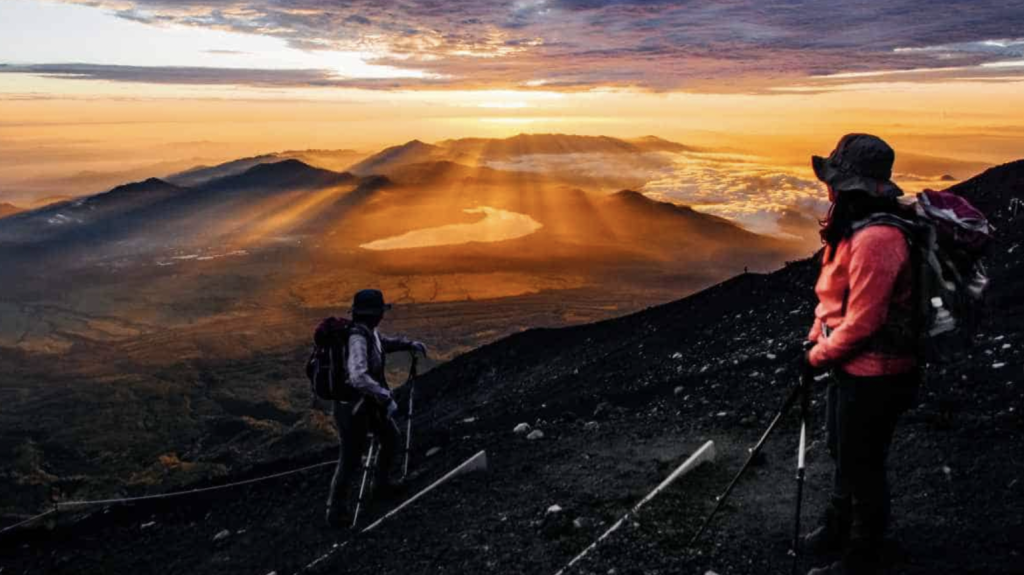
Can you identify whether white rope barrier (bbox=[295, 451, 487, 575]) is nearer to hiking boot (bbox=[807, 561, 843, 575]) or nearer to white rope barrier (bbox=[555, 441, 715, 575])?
white rope barrier (bbox=[555, 441, 715, 575])

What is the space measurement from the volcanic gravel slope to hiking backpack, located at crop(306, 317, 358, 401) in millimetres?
1390

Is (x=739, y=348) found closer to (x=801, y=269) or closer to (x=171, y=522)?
(x=801, y=269)

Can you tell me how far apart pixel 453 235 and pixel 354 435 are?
16986cm

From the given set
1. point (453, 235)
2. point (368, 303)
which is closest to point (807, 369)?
point (368, 303)

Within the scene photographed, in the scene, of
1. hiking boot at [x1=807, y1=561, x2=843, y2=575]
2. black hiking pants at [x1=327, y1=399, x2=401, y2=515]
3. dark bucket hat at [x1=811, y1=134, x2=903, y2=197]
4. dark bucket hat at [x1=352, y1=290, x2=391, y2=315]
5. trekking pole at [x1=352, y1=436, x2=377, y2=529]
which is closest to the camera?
dark bucket hat at [x1=811, y1=134, x2=903, y2=197]

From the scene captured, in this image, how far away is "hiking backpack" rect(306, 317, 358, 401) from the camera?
6.94 metres

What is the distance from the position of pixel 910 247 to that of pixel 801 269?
13723 mm

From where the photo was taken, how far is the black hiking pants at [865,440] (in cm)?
387

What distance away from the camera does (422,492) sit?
24.5ft

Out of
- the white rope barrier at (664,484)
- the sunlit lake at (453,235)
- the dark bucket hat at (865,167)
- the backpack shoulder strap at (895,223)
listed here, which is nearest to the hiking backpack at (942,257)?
the backpack shoulder strap at (895,223)

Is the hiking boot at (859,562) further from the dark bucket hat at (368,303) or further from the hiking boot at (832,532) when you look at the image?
the dark bucket hat at (368,303)

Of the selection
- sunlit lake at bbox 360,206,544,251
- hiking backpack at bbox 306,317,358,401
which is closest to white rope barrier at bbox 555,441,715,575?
hiking backpack at bbox 306,317,358,401

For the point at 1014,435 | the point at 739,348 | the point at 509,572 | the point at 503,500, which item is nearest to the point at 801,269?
the point at 739,348

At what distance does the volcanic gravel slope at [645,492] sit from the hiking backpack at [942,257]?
0.79 feet
